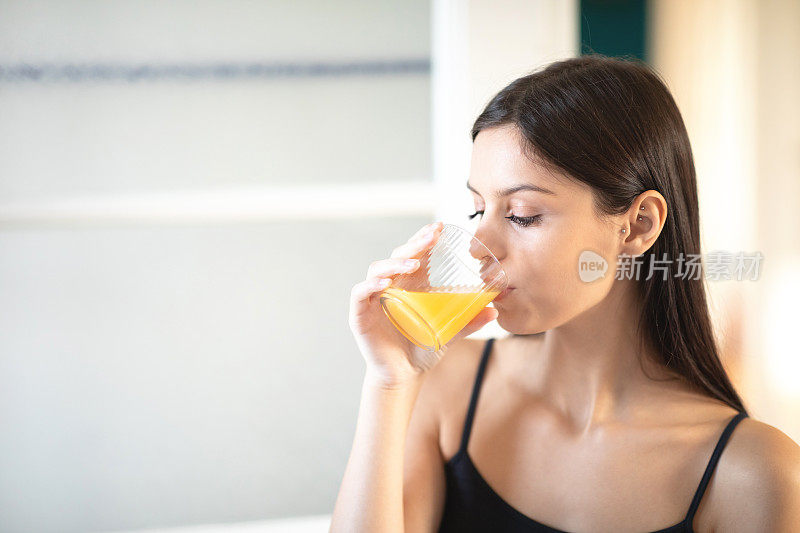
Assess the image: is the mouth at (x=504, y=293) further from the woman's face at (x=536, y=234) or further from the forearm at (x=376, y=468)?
the forearm at (x=376, y=468)

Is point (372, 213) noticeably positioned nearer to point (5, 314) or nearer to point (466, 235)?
point (466, 235)

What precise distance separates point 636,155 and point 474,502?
0.67 m

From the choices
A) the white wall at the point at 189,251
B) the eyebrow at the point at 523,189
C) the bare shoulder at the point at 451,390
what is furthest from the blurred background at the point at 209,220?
the eyebrow at the point at 523,189

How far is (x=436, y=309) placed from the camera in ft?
3.35

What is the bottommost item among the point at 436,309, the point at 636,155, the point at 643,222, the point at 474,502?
the point at 474,502

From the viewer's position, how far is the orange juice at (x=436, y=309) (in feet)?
3.35

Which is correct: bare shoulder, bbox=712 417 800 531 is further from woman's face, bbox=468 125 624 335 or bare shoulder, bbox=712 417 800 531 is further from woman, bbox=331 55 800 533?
woman's face, bbox=468 125 624 335

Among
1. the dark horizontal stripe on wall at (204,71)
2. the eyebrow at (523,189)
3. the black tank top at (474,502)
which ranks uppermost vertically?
the dark horizontal stripe on wall at (204,71)

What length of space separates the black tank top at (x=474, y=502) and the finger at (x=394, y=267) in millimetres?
432

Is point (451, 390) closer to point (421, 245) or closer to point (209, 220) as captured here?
point (421, 245)

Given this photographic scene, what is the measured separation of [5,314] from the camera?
4.52 ft

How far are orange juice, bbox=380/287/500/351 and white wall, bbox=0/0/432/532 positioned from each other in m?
0.48

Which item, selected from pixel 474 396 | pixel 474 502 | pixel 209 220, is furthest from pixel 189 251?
pixel 474 502

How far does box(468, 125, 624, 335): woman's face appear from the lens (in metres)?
1.07
